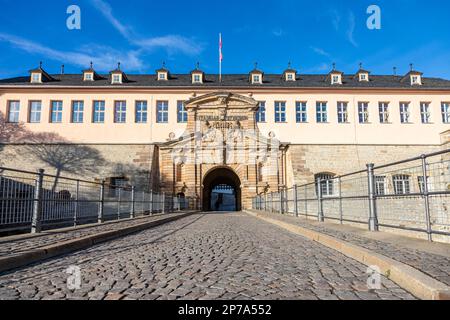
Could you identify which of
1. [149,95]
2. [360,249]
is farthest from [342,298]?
[149,95]

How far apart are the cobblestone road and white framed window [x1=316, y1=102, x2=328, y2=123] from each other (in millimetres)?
29524

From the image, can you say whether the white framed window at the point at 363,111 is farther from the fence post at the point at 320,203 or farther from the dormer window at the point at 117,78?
the fence post at the point at 320,203

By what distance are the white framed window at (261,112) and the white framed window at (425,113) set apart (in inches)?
603

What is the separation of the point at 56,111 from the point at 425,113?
117 feet

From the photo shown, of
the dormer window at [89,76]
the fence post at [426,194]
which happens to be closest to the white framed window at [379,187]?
the fence post at [426,194]

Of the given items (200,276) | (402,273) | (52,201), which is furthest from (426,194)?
(52,201)

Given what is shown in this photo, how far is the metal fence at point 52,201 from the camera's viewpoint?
7.34 meters

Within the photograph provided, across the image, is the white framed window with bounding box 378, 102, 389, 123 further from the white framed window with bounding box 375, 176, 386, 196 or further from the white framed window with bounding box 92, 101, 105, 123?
the white framed window with bounding box 375, 176, 386, 196

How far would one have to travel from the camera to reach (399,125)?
111ft

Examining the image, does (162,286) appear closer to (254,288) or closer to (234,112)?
(254,288)

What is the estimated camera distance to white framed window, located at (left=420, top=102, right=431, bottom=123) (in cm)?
3447

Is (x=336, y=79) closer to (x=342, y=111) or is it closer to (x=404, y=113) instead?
(x=342, y=111)

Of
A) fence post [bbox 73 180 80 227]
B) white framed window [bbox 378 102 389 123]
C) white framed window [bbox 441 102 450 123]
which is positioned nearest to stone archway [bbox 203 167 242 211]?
white framed window [bbox 378 102 389 123]
